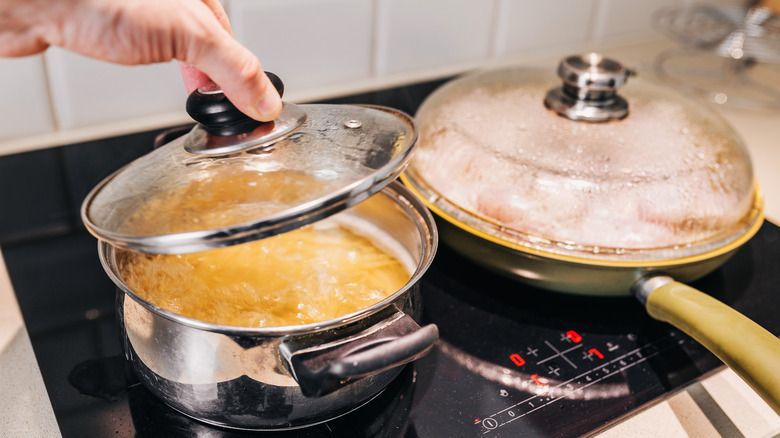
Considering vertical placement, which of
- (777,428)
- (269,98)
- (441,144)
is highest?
(269,98)

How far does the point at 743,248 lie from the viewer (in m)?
0.77

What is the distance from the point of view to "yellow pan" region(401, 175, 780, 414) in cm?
51

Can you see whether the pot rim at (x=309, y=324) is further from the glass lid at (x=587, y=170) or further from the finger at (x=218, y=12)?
the finger at (x=218, y=12)

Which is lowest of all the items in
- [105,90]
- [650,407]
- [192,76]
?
[650,407]

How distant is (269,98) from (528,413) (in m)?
0.32

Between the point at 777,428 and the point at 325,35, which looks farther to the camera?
the point at 325,35

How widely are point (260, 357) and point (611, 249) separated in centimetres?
34

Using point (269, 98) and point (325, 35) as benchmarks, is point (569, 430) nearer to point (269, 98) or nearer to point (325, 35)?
point (269, 98)

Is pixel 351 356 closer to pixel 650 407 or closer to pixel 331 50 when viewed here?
pixel 650 407

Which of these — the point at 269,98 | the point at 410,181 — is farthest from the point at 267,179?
the point at 410,181

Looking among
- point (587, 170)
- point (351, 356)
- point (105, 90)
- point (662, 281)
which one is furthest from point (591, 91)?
point (105, 90)

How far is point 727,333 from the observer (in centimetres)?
52

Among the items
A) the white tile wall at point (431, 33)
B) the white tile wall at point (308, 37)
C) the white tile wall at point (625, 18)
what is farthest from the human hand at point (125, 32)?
the white tile wall at point (625, 18)

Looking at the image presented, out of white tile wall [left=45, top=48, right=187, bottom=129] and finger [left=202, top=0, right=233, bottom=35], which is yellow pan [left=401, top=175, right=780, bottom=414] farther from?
white tile wall [left=45, top=48, right=187, bottom=129]
